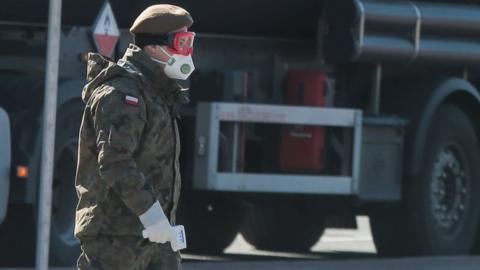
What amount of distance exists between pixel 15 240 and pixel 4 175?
69 cm

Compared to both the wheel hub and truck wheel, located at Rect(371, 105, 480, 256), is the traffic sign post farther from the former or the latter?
the wheel hub

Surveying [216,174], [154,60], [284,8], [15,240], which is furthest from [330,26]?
[154,60]

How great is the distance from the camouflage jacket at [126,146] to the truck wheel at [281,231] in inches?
287

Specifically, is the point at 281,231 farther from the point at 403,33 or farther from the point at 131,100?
the point at 131,100

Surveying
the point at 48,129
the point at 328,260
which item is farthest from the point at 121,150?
the point at 328,260

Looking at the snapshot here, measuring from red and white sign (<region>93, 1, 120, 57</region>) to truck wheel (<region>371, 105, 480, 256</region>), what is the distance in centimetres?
278

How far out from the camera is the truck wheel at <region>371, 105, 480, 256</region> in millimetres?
11609

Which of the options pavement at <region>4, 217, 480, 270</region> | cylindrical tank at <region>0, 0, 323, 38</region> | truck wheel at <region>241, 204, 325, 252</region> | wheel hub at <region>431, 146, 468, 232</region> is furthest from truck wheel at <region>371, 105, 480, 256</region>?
cylindrical tank at <region>0, 0, 323, 38</region>

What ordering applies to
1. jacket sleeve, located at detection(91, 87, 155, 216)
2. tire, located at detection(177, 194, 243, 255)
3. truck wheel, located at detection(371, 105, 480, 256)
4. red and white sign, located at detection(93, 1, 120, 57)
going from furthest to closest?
tire, located at detection(177, 194, 243, 255), truck wheel, located at detection(371, 105, 480, 256), red and white sign, located at detection(93, 1, 120, 57), jacket sleeve, located at detection(91, 87, 155, 216)

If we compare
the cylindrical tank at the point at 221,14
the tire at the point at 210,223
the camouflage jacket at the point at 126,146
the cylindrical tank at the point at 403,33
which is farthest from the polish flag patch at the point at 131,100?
the tire at the point at 210,223

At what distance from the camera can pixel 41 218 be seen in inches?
251

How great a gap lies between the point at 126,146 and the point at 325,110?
21.0 ft

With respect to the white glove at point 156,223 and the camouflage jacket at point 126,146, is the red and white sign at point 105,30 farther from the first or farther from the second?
the white glove at point 156,223

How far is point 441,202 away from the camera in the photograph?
39.0ft
